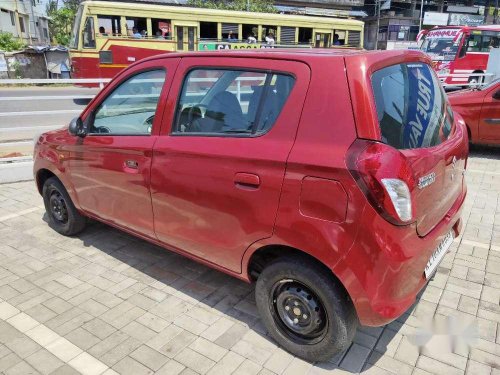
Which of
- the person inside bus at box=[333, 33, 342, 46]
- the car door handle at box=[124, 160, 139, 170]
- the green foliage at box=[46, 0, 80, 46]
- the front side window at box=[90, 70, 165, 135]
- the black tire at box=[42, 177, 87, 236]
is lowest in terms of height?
the black tire at box=[42, 177, 87, 236]

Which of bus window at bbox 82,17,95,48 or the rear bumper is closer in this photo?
the rear bumper

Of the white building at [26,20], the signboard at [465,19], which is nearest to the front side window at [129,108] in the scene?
the white building at [26,20]

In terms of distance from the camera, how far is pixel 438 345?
8.73 feet

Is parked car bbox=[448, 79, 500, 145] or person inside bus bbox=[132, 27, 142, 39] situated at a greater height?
person inside bus bbox=[132, 27, 142, 39]

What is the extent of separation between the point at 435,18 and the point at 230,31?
44.4 meters

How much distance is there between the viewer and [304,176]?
220 centimetres

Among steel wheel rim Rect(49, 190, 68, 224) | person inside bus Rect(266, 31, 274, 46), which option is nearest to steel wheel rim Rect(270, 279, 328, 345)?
steel wheel rim Rect(49, 190, 68, 224)

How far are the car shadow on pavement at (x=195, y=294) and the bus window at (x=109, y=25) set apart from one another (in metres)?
11.9

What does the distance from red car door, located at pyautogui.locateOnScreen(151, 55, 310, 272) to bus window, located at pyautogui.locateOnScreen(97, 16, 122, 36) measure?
42.8 feet

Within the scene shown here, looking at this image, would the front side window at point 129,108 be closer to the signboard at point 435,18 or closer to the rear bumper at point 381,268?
the rear bumper at point 381,268

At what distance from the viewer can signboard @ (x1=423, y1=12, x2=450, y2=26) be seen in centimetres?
4994

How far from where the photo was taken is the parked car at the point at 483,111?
22.8 ft

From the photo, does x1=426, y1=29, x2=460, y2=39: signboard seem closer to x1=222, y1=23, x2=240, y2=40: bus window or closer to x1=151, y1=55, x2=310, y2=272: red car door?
x1=222, y1=23, x2=240, y2=40: bus window

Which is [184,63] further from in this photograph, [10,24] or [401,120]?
[10,24]
